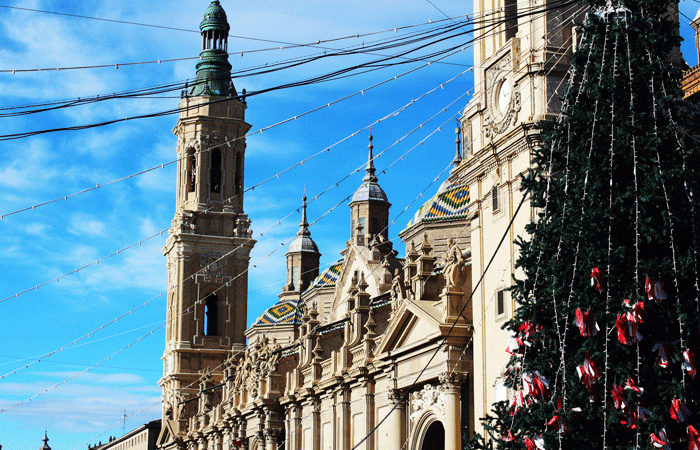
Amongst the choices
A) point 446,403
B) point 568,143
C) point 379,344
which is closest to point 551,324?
point 568,143

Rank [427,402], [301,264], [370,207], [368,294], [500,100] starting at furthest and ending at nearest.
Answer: [301,264], [370,207], [368,294], [427,402], [500,100]

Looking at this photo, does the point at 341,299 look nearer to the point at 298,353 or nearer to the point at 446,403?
the point at 298,353

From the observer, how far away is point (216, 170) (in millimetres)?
58562

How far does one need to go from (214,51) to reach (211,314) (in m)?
13.7

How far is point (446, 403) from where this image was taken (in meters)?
27.0

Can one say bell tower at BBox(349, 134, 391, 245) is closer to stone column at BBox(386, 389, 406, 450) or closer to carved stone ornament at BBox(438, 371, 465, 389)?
stone column at BBox(386, 389, 406, 450)

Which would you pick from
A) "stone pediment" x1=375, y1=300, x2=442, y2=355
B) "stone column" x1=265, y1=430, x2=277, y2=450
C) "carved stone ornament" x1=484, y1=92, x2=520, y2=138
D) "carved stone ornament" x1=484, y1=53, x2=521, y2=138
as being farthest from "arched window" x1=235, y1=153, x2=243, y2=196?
"carved stone ornament" x1=484, y1=92, x2=520, y2=138

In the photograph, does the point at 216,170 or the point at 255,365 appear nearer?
the point at 255,365

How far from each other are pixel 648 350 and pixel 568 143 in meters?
3.19

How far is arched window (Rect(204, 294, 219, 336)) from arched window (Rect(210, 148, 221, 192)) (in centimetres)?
571

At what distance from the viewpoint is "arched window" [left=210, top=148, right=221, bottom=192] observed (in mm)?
58250

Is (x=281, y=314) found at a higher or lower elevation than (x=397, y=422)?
higher

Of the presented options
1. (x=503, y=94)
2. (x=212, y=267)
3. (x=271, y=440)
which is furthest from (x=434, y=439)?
(x=212, y=267)

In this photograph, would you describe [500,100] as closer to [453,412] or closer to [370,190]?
[453,412]
